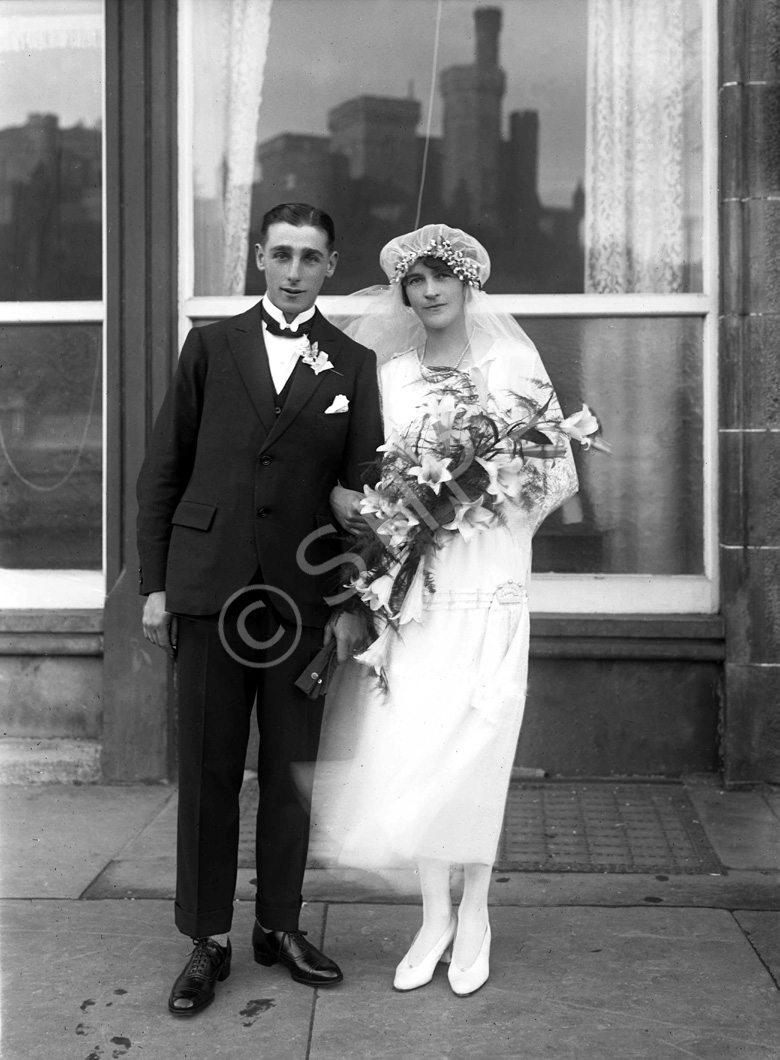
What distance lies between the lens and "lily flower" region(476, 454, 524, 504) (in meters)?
3.40

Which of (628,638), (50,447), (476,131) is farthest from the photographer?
(50,447)

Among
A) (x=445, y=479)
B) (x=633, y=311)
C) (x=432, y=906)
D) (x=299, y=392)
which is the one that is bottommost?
(x=432, y=906)

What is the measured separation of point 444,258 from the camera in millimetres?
3646

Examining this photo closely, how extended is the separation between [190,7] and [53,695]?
333 cm

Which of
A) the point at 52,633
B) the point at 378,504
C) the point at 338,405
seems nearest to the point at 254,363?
the point at 338,405

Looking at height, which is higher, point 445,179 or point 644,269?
point 445,179

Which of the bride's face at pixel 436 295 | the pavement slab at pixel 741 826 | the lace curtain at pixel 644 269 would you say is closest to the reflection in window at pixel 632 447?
the lace curtain at pixel 644 269

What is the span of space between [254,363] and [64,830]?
2.40 metres

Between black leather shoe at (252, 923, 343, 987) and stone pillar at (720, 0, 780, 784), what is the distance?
2.59m

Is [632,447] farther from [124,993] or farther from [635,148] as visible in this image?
[124,993]

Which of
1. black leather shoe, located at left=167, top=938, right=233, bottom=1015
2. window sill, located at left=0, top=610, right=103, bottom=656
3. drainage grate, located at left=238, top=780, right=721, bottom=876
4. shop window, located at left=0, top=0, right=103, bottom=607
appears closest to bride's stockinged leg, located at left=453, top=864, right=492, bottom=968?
black leather shoe, located at left=167, top=938, right=233, bottom=1015

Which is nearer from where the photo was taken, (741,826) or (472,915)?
(472,915)

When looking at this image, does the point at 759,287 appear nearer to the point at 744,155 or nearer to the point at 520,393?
the point at 744,155

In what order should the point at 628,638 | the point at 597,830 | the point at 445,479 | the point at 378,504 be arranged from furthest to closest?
the point at 628,638 → the point at 597,830 → the point at 378,504 → the point at 445,479
